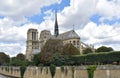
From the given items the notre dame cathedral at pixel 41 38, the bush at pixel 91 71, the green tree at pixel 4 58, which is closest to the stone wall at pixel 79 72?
the bush at pixel 91 71

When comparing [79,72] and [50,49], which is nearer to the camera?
[79,72]

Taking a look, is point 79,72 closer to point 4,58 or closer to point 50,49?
point 50,49

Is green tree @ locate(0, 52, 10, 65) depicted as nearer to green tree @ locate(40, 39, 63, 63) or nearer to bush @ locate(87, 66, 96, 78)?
green tree @ locate(40, 39, 63, 63)

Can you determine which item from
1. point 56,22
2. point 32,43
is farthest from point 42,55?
point 32,43

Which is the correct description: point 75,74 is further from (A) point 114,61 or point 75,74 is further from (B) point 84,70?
(A) point 114,61

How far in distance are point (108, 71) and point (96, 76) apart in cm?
235

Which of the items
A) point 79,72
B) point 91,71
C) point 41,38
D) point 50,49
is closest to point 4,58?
point 41,38

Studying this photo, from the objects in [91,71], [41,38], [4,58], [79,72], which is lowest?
[79,72]

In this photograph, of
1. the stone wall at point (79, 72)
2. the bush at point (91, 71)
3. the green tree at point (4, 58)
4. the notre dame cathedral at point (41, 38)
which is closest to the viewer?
the stone wall at point (79, 72)

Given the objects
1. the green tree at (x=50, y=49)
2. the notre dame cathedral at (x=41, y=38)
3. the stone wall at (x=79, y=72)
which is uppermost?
the notre dame cathedral at (x=41, y=38)

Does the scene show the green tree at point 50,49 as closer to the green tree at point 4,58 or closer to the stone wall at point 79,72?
the stone wall at point 79,72

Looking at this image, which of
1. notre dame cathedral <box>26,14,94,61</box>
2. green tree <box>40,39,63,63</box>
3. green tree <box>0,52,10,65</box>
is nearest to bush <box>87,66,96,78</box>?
green tree <box>40,39,63,63</box>

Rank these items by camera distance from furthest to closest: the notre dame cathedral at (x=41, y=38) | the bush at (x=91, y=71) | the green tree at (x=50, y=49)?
1. the notre dame cathedral at (x=41, y=38)
2. the green tree at (x=50, y=49)
3. the bush at (x=91, y=71)

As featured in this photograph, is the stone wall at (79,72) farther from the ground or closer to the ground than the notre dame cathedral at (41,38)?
closer to the ground
